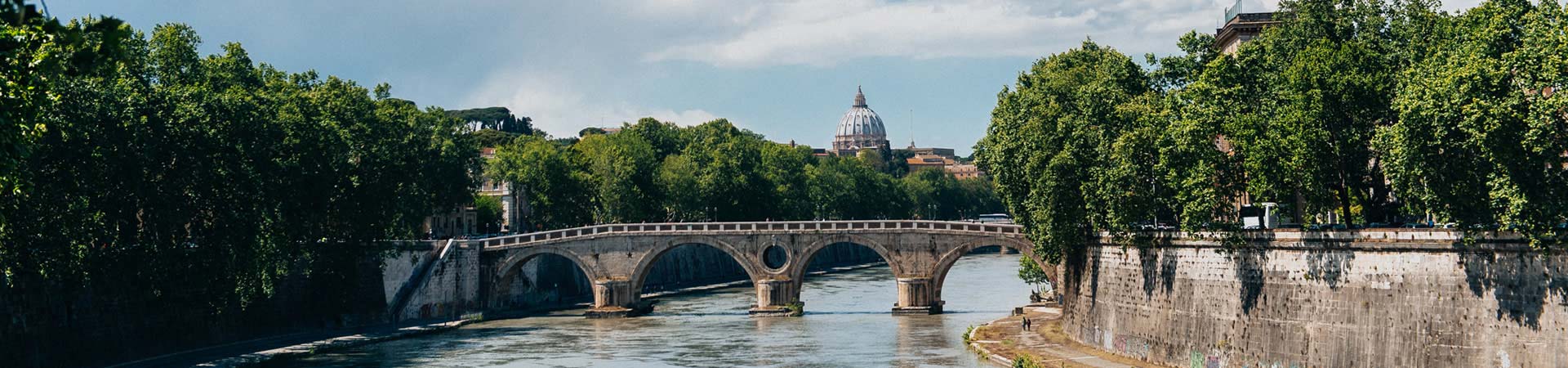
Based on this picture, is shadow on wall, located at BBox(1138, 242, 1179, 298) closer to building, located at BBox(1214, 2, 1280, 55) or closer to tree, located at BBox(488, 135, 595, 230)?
building, located at BBox(1214, 2, 1280, 55)

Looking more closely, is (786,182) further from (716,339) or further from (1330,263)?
(1330,263)

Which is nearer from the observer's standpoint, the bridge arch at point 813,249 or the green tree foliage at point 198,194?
the green tree foliage at point 198,194

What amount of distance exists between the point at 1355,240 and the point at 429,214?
50726 mm

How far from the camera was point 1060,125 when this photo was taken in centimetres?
6028

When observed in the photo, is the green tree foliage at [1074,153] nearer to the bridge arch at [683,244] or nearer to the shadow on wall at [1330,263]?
the shadow on wall at [1330,263]

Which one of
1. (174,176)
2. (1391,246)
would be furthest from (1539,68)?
(174,176)

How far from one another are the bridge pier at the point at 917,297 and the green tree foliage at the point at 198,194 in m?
25.9

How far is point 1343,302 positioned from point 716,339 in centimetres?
3459

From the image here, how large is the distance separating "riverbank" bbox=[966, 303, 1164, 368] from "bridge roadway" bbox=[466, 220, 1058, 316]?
10.7 meters

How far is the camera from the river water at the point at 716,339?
205ft

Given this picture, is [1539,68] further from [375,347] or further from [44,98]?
[375,347]

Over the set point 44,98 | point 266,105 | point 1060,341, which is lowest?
point 1060,341

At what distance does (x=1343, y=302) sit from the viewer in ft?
141

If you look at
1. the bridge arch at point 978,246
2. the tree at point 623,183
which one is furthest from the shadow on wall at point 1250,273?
the tree at point 623,183
